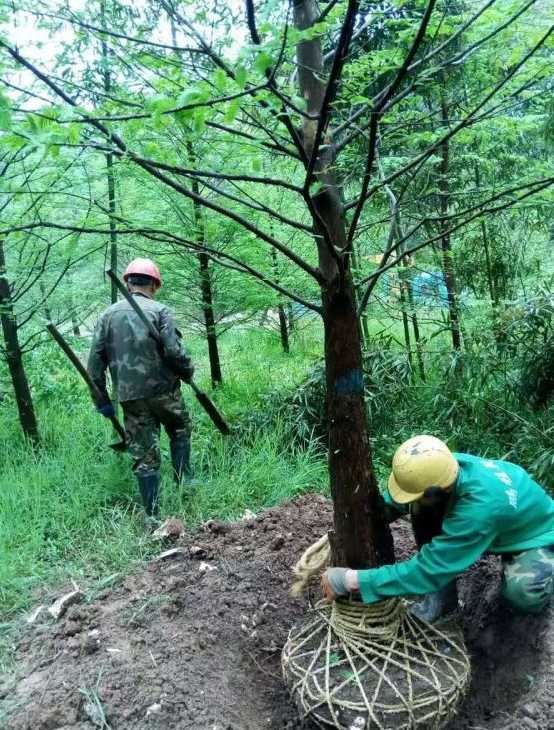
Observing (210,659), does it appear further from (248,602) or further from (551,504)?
(551,504)

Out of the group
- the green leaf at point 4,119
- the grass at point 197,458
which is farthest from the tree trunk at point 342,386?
the grass at point 197,458

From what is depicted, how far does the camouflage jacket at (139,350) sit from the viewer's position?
397 cm

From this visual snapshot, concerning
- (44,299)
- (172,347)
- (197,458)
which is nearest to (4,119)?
(172,347)

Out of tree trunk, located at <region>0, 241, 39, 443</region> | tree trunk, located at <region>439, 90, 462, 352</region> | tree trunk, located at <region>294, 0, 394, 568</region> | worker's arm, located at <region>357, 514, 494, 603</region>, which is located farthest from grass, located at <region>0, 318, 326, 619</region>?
tree trunk, located at <region>439, 90, 462, 352</region>

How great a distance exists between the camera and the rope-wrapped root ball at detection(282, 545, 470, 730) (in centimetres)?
210

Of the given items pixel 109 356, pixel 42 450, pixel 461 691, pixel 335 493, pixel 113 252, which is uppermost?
pixel 113 252

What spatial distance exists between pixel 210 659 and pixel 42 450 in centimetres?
300

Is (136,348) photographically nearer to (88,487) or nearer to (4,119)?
(88,487)

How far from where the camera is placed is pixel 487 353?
4664mm

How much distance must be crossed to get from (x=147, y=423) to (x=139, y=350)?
1.70 ft

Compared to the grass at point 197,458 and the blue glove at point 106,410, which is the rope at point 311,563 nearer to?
the grass at point 197,458

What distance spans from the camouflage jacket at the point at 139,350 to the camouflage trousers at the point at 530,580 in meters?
2.42

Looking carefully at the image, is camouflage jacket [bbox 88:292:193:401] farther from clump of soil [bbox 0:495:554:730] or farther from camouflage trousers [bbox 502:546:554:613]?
camouflage trousers [bbox 502:546:554:613]

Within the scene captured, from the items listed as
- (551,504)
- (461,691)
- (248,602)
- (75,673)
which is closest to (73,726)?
(75,673)
